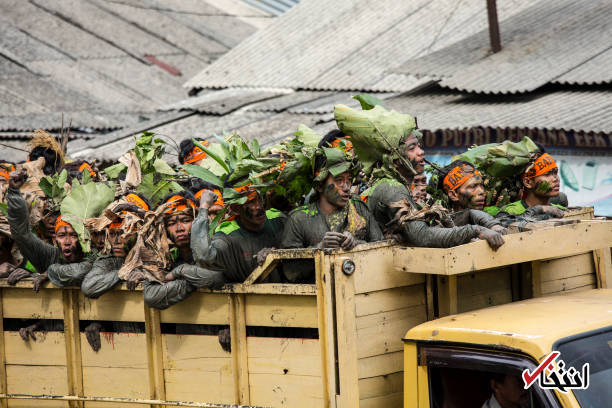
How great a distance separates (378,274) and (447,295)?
457mm

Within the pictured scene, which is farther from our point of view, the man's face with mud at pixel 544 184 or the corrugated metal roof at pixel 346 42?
the corrugated metal roof at pixel 346 42

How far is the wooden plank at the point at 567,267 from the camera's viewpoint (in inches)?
221

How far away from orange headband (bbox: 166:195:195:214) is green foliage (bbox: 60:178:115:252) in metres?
0.86

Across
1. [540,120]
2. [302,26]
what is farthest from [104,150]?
[540,120]

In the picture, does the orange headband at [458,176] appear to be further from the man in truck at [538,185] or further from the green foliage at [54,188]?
the green foliage at [54,188]

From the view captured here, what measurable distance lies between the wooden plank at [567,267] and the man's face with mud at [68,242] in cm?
352

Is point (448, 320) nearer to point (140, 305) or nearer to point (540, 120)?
point (140, 305)

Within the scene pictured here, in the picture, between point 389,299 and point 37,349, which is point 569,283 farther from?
point 37,349

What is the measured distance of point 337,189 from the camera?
18.6 ft

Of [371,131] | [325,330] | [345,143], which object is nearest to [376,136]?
[371,131]

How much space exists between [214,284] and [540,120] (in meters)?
8.21

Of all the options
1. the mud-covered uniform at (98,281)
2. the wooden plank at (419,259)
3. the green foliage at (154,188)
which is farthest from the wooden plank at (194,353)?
the green foliage at (154,188)

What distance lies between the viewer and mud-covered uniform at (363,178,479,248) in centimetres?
514

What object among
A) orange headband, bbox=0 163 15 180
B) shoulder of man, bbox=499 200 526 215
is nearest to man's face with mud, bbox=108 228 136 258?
shoulder of man, bbox=499 200 526 215
